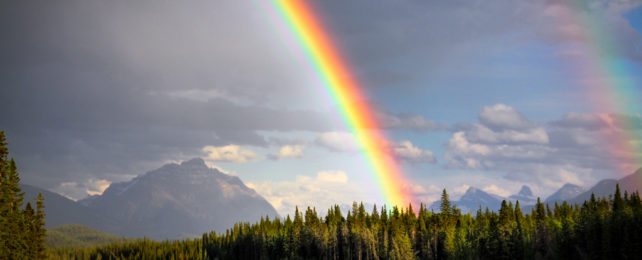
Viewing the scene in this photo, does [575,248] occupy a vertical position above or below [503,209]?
below

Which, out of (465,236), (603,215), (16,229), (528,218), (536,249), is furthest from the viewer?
(465,236)

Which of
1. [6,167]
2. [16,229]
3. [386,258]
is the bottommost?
[386,258]

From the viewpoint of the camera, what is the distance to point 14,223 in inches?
5778

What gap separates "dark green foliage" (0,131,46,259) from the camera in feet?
451

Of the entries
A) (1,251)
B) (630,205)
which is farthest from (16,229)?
(630,205)

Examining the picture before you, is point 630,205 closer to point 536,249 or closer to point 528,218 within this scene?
point 536,249

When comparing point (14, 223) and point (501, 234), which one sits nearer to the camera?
point (14, 223)

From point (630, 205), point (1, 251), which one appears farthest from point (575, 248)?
point (1, 251)

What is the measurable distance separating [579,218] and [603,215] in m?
8.64

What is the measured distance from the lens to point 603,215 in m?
137

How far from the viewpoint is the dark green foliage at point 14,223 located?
13750 centimetres

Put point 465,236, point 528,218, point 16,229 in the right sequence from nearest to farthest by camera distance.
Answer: point 16,229 → point 528,218 → point 465,236

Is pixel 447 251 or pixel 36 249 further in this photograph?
pixel 447 251

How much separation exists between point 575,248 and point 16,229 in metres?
160
